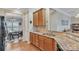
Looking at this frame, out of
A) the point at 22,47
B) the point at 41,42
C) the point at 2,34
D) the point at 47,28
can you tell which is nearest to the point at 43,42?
the point at 41,42

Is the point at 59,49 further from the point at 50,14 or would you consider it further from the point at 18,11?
the point at 18,11

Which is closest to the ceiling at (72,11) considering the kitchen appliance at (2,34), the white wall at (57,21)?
the white wall at (57,21)

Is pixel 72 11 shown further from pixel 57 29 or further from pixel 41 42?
pixel 41 42

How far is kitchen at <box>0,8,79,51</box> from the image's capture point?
279 centimetres

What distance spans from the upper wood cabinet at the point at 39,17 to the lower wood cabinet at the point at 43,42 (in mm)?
270

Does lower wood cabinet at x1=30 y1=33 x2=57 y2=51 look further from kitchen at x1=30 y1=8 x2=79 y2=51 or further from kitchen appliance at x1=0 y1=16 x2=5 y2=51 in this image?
kitchen appliance at x1=0 y1=16 x2=5 y2=51

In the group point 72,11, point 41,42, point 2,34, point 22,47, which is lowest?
point 22,47

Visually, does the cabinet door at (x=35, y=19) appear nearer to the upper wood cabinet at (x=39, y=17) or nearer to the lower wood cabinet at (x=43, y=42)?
the upper wood cabinet at (x=39, y=17)

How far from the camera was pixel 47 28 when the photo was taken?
2859mm

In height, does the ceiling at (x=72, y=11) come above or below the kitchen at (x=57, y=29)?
above

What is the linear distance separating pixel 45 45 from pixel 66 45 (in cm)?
45

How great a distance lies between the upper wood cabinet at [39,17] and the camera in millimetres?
2821

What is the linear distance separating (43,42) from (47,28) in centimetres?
32
